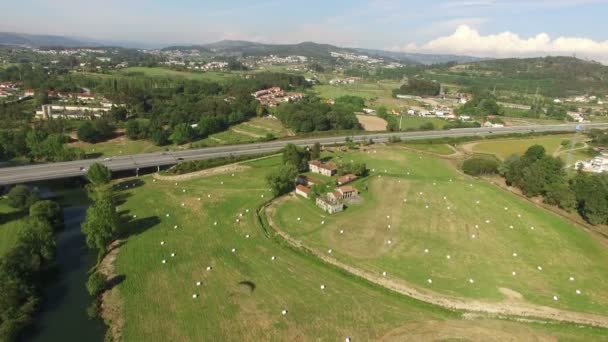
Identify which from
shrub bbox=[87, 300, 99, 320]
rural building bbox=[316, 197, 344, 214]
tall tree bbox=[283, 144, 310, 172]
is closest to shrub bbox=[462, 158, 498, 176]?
tall tree bbox=[283, 144, 310, 172]

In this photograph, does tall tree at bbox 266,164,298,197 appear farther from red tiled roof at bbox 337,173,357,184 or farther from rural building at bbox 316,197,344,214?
red tiled roof at bbox 337,173,357,184

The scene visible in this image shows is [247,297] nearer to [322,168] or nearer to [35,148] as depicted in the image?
[322,168]

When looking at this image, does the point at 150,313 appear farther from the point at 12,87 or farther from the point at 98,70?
the point at 98,70

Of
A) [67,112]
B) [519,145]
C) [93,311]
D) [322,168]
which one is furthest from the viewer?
[67,112]

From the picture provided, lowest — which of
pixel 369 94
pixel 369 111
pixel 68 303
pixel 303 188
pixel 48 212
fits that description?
pixel 68 303

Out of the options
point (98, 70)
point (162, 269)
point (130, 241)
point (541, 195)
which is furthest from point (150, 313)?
point (98, 70)

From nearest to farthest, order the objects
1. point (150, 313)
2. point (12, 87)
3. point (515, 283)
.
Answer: point (150, 313)
point (515, 283)
point (12, 87)

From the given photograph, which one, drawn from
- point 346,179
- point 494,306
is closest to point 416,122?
point 346,179
